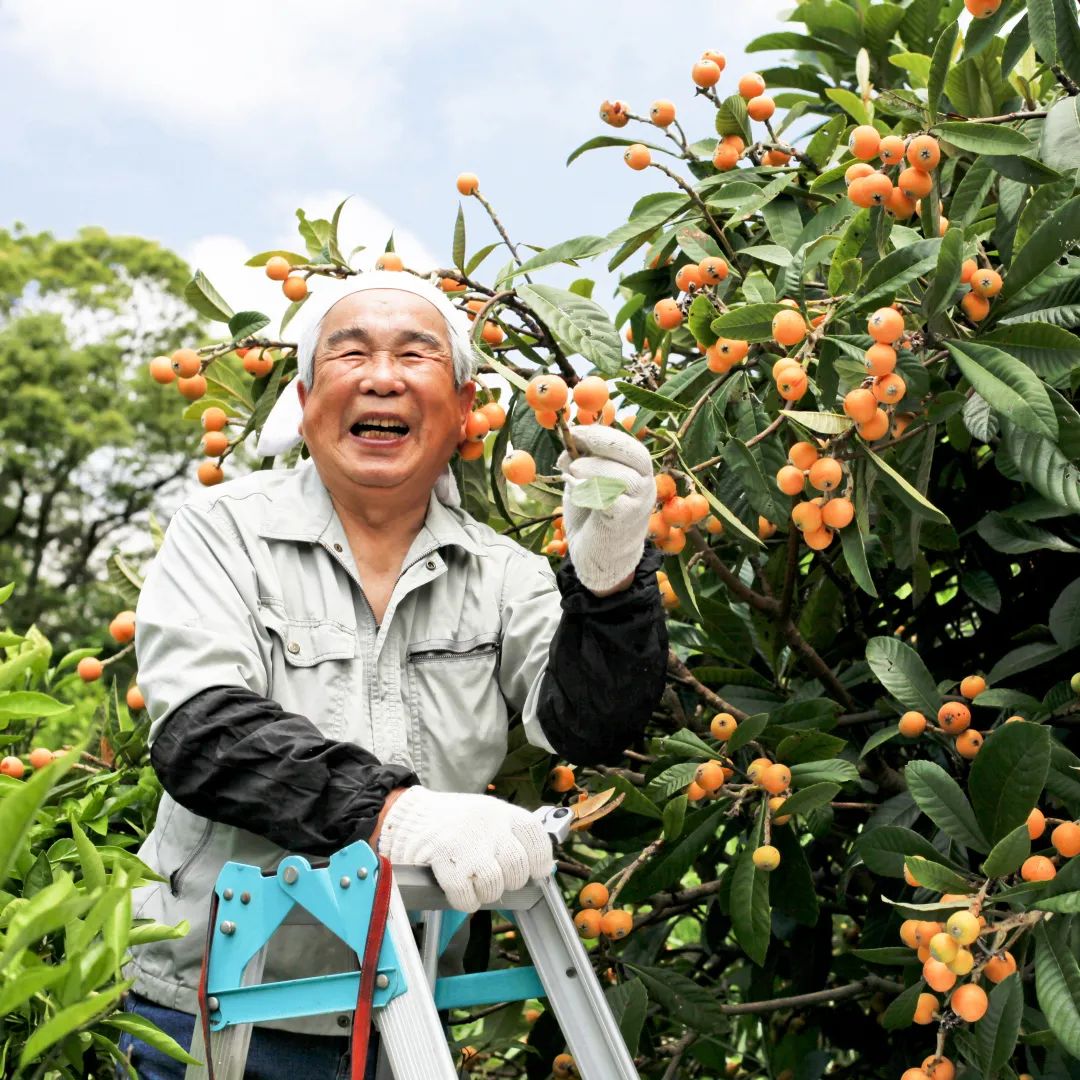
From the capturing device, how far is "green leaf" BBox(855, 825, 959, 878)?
208cm

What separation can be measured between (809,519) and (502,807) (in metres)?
0.64

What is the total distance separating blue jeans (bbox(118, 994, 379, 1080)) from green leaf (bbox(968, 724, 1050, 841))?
97 centimetres

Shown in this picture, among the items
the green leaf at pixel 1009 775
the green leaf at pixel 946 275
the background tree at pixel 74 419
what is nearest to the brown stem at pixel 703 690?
the green leaf at pixel 1009 775

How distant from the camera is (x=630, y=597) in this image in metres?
1.99

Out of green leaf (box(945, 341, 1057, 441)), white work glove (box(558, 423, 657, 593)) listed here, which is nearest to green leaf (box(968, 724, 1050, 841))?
green leaf (box(945, 341, 1057, 441))

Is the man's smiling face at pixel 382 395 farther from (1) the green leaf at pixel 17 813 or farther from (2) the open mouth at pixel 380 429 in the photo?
(1) the green leaf at pixel 17 813

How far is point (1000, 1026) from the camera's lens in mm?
1900

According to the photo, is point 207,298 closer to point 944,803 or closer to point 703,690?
point 703,690

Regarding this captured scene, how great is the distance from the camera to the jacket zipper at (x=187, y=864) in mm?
2035

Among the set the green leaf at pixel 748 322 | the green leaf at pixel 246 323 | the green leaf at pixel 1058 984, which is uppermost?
the green leaf at pixel 246 323

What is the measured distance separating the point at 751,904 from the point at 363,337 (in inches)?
44.7

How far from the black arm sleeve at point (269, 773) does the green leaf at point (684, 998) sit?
0.89 metres

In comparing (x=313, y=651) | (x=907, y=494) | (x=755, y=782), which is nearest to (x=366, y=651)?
(x=313, y=651)

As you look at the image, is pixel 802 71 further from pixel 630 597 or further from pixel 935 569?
pixel 630 597
